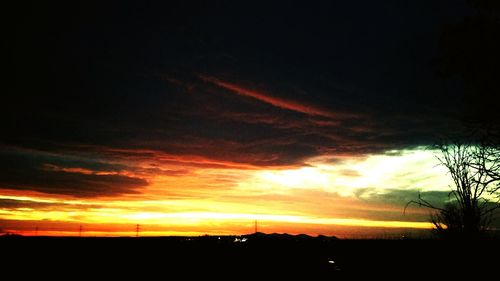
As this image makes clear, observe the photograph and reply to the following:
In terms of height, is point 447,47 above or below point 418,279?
above

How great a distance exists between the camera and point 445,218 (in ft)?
86.8

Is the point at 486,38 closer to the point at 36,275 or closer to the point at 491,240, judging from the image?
the point at 491,240

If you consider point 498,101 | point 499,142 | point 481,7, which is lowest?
point 499,142

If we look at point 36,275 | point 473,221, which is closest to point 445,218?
point 473,221

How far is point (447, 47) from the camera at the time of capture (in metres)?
13.6

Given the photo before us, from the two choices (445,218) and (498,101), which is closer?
(498,101)

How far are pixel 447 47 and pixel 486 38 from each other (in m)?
1.09

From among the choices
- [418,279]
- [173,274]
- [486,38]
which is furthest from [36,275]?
[486,38]

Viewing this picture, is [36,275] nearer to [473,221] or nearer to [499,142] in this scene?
[499,142]

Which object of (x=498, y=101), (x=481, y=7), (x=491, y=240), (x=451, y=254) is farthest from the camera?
(x=491, y=240)

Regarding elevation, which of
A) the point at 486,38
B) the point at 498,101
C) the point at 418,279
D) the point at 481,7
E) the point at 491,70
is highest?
the point at 481,7

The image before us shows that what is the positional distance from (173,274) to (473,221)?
1675 centimetres

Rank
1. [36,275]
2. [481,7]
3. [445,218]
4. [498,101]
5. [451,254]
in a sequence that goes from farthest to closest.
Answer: [445,218]
[451,254]
[36,275]
[481,7]
[498,101]

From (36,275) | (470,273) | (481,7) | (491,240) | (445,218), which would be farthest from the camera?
(445,218)
